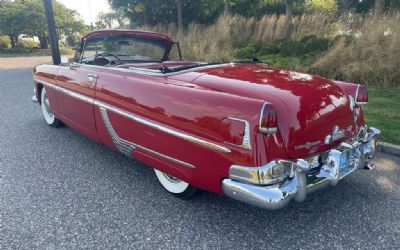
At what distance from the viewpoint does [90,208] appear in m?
2.59

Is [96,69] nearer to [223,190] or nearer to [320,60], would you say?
[223,190]

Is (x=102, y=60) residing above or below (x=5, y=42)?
below

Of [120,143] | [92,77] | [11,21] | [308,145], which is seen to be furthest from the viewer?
[11,21]

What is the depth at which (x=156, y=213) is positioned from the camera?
251 cm

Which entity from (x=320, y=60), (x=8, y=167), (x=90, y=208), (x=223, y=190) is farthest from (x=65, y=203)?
(x=320, y=60)

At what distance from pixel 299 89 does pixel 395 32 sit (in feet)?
18.8

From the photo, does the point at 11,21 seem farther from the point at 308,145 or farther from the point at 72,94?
the point at 308,145

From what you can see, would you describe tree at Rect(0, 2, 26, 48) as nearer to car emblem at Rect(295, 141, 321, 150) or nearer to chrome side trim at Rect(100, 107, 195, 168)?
chrome side trim at Rect(100, 107, 195, 168)

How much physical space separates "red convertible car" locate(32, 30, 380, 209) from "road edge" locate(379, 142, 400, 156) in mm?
1054

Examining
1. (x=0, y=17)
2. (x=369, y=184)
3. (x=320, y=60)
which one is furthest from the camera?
(x=0, y=17)

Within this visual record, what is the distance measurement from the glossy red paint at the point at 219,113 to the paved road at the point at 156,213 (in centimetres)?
35

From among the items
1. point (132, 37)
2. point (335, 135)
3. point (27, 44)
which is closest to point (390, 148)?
point (335, 135)

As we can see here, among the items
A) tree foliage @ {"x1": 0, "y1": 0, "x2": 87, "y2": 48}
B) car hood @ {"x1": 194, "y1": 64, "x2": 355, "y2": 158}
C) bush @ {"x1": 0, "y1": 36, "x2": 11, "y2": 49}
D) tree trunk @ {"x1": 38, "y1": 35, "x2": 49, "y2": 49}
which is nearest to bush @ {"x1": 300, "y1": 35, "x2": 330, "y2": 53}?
car hood @ {"x1": 194, "y1": 64, "x2": 355, "y2": 158}

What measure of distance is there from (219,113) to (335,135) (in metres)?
0.93
